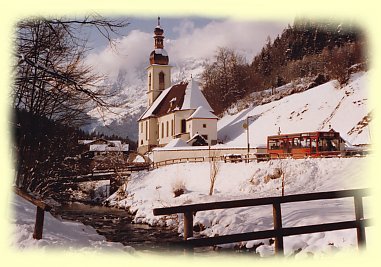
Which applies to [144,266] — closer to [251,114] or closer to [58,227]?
[58,227]

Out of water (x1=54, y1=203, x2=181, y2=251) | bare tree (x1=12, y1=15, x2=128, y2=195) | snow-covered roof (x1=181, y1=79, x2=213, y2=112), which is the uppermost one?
snow-covered roof (x1=181, y1=79, x2=213, y2=112)

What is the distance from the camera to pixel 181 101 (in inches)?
2137

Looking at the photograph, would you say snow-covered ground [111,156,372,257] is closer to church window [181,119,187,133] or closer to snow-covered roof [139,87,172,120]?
church window [181,119,187,133]

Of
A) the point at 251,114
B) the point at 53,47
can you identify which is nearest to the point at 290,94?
the point at 251,114

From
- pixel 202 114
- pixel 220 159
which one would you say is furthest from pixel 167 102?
pixel 220 159

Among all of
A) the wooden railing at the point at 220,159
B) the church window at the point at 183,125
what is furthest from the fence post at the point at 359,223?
the church window at the point at 183,125

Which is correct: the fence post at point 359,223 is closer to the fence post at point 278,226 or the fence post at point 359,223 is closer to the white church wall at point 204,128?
the fence post at point 278,226

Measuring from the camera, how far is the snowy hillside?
37.8m

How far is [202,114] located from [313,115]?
1326cm

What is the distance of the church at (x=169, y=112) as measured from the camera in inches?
1933

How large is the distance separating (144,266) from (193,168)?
26319 millimetres

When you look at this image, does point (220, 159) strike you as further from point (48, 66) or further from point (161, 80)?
point (161, 80)

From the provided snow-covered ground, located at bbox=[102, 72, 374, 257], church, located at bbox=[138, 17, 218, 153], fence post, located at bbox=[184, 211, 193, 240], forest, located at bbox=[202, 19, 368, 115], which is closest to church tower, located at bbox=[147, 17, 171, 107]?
church, located at bbox=[138, 17, 218, 153]

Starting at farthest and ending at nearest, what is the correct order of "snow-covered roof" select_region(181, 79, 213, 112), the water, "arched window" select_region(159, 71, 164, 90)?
"arched window" select_region(159, 71, 164, 90) < "snow-covered roof" select_region(181, 79, 213, 112) < the water
